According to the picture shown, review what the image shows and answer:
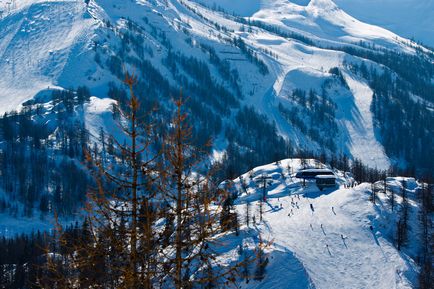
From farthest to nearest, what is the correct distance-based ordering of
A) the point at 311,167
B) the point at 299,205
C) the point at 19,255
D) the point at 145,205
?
1. the point at 311,167
2. the point at 299,205
3. the point at 19,255
4. the point at 145,205

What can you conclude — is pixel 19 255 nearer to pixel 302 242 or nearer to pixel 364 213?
pixel 302 242

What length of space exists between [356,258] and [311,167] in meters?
63.1

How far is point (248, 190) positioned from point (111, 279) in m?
149

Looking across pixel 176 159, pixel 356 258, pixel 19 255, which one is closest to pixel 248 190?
pixel 356 258

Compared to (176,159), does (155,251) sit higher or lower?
lower

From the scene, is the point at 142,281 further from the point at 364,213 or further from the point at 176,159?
the point at 364,213

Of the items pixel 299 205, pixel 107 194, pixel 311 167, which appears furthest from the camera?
pixel 311 167

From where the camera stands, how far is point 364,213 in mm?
136750

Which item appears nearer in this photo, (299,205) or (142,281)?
(142,281)

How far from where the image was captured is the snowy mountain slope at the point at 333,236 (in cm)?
11081

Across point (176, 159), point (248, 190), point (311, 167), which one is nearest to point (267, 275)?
point (248, 190)

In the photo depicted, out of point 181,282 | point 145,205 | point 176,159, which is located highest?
point 176,159

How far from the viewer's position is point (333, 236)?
127m

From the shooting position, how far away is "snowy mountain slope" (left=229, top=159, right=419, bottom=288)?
4363 inches
